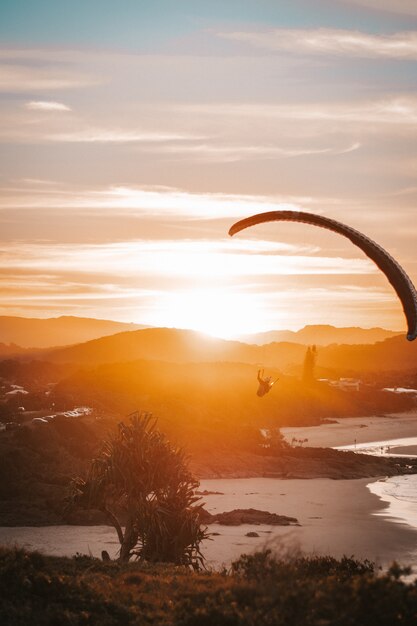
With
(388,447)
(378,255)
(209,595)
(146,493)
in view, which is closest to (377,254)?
(378,255)

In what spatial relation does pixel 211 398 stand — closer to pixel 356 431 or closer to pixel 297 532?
pixel 356 431

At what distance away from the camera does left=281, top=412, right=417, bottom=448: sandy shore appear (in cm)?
10275

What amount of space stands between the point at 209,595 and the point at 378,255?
9651 millimetres

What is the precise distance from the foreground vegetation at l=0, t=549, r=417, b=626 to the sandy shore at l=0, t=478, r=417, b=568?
7.79m

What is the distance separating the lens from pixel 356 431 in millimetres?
115438

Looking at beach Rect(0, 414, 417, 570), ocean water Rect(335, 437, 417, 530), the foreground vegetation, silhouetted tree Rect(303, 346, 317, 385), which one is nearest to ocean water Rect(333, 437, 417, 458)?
ocean water Rect(335, 437, 417, 530)

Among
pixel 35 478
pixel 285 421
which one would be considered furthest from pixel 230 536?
pixel 285 421

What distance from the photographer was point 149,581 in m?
22.5

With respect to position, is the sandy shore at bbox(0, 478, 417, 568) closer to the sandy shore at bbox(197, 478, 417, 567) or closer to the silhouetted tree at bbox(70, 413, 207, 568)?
the sandy shore at bbox(197, 478, 417, 567)

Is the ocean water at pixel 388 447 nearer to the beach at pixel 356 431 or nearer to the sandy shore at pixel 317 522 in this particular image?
the beach at pixel 356 431

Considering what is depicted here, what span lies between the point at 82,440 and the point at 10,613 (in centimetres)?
5057

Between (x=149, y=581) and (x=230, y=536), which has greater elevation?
(x=149, y=581)

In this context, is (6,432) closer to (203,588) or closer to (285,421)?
(203,588)

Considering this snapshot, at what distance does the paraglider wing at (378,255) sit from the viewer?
65.9 feet
